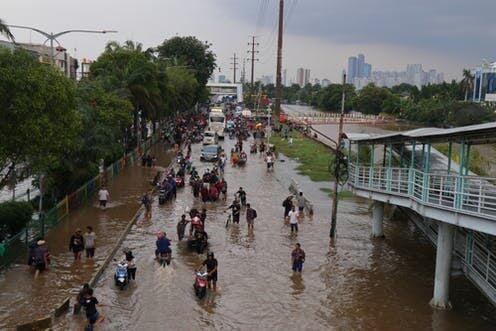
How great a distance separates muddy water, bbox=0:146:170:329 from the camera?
1451 cm

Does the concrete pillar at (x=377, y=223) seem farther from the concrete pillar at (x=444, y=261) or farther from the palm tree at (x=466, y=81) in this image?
the palm tree at (x=466, y=81)

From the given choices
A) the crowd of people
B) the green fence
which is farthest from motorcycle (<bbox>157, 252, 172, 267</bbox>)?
the green fence

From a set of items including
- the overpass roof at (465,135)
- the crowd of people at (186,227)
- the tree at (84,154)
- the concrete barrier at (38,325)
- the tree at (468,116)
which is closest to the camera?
the overpass roof at (465,135)

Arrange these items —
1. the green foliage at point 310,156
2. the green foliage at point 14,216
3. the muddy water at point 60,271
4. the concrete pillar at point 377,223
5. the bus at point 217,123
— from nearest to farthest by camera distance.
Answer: the muddy water at point 60,271, the green foliage at point 14,216, the concrete pillar at point 377,223, the green foliage at point 310,156, the bus at point 217,123

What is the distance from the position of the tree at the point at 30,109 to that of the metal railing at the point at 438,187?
34.0 feet

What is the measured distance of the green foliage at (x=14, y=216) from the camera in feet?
66.3

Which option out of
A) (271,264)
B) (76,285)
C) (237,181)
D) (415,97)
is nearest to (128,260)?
(76,285)

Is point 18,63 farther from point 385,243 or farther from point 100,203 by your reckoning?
point 385,243

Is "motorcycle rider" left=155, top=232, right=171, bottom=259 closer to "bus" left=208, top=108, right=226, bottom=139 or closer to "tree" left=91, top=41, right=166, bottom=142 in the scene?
"tree" left=91, top=41, right=166, bottom=142

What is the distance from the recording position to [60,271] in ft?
57.3

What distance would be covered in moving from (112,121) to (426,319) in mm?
22935

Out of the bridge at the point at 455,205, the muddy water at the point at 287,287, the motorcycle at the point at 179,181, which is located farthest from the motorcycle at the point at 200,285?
the motorcycle at the point at 179,181

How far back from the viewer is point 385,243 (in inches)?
934

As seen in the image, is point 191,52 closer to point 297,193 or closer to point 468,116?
point 468,116
